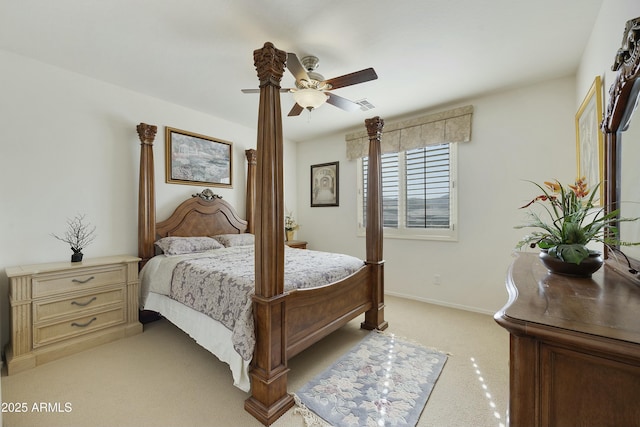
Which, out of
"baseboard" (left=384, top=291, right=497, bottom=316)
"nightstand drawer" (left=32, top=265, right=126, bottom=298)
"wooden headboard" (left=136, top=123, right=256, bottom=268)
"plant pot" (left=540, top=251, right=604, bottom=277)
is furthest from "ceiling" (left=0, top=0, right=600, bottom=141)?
"baseboard" (left=384, top=291, right=497, bottom=316)

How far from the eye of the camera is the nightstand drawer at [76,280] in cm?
219

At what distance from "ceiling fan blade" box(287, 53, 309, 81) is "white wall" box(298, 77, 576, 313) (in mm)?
2293

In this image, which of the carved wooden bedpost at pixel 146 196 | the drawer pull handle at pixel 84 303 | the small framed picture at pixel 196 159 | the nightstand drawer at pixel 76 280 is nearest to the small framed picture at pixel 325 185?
the small framed picture at pixel 196 159

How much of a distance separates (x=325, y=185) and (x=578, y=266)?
3.83 metres

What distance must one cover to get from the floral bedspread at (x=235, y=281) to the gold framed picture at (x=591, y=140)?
6.50 ft

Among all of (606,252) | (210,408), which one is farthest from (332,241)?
(606,252)

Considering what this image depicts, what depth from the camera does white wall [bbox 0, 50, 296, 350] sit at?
7.72ft

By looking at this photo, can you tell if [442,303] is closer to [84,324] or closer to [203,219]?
[203,219]

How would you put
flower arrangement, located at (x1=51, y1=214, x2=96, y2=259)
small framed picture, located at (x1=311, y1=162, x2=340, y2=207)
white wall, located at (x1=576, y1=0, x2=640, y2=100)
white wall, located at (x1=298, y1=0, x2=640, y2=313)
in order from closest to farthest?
white wall, located at (x1=576, y1=0, x2=640, y2=100), flower arrangement, located at (x1=51, y1=214, x2=96, y2=259), white wall, located at (x1=298, y1=0, x2=640, y2=313), small framed picture, located at (x1=311, y1=162, x2=340, y2=207)

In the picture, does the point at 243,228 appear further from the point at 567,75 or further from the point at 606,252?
the point at 567,75

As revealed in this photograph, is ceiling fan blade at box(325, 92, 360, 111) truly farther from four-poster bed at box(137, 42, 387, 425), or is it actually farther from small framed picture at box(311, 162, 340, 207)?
small framed picture at box(311, 162, 340, 207)

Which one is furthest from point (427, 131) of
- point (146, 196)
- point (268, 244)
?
point (146, 196)

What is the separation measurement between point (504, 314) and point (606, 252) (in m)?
1.31

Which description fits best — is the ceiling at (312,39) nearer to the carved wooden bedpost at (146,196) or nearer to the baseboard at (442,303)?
the carved wooden bedpost at (146,196)
